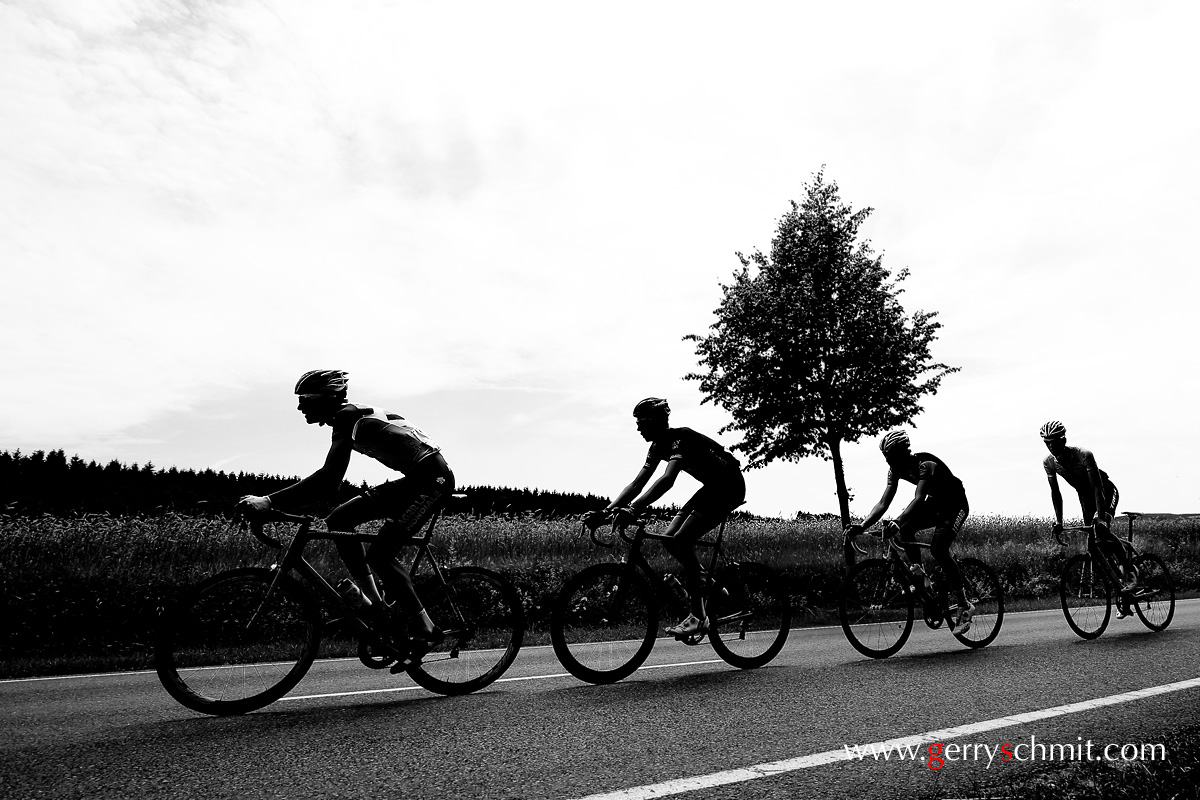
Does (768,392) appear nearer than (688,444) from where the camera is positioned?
No

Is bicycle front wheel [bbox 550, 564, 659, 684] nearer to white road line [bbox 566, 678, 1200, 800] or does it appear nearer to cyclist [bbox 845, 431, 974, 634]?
white road line [bbox 566, 678, 1200, 800]

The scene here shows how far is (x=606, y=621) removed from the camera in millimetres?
6496

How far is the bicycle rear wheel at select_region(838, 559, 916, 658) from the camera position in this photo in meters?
7.75

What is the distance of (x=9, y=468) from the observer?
22984mm

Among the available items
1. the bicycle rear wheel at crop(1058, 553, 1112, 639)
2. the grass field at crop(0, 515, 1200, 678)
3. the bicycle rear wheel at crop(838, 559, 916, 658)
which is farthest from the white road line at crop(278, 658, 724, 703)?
the bicycle rear wheel at crop(1058, 553, 1112, 639)

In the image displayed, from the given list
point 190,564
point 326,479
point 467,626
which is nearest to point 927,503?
point 467,626

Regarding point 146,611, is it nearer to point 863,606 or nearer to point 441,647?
point 441,647

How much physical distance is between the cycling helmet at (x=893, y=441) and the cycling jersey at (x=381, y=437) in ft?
16.0

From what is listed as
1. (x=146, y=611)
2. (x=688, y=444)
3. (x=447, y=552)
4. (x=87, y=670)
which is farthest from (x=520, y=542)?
(x=688, y=444)

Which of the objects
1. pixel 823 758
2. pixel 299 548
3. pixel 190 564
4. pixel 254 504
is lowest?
pixel 823 758

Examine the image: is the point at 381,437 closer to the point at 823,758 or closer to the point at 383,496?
the point at 383,496

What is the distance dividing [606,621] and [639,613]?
0.29 meters

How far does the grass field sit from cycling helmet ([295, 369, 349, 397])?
210 inches

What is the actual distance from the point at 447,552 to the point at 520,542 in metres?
2.54
